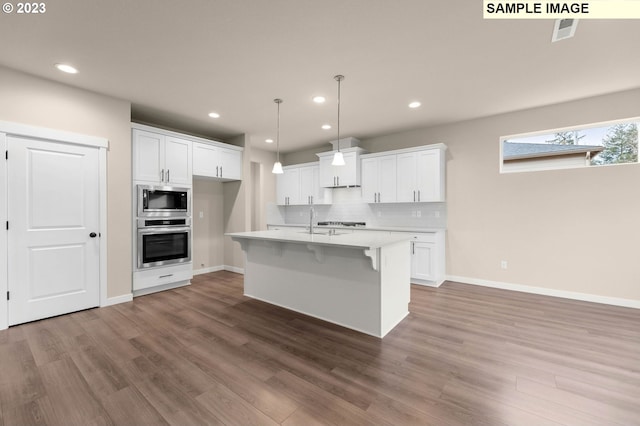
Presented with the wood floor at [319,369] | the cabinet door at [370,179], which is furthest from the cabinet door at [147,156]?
the cabinet door at [370,179]

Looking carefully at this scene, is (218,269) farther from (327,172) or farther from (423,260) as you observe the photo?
(423,260)

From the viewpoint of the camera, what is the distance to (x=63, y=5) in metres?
2.05

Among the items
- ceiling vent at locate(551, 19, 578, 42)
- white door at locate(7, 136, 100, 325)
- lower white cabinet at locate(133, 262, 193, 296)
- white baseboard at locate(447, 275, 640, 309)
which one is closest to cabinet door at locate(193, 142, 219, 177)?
white door at locate(7, 136, 100, 325)

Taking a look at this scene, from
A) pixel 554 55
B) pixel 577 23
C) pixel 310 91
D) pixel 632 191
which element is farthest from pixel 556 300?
pixel 310 91

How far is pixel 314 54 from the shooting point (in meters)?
2.70

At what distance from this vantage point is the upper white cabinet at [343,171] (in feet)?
18.4

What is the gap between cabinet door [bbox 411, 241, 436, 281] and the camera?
449 centimetres

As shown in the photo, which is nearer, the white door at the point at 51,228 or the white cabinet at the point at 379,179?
the white door at the point at 51,228

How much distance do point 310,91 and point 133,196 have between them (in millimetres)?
2987

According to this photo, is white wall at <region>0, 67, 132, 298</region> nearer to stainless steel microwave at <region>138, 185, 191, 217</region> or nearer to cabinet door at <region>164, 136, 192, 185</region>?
stainless steel microwave at <region>138, 185, 191, 217</region>

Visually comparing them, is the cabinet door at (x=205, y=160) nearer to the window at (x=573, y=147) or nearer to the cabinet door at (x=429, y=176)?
the cabinet door at (x=429, y=176)

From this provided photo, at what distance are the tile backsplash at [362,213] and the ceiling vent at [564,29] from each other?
117 inches

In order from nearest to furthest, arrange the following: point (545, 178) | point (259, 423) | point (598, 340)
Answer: point (259, 423), point (598, 340), point (545, 178)

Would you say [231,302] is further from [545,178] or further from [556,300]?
[545,178]
